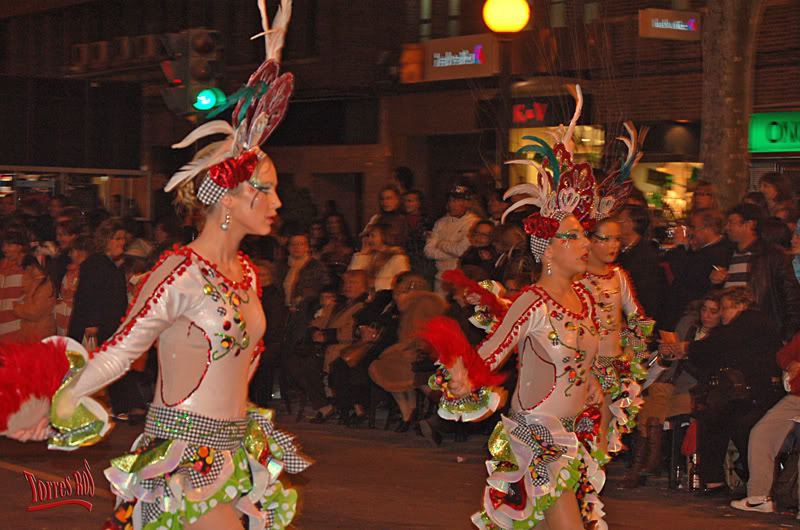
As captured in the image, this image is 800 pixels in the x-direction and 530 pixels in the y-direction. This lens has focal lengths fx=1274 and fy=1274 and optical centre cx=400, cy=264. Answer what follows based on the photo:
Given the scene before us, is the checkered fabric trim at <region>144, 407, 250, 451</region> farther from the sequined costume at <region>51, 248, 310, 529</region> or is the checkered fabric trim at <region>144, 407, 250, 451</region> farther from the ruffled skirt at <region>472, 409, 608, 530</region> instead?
the ruffled skirt at <region>472, 409, 608, 530</region>

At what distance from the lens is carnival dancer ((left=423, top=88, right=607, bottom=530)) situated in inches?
241

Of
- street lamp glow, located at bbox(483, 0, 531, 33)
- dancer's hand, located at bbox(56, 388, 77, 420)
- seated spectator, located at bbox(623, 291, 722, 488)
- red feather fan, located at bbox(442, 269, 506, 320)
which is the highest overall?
street lamp glow, located at bbox(483, 0, 531, 33)

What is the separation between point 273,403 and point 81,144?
1543cm

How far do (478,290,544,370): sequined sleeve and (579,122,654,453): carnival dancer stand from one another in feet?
5.72

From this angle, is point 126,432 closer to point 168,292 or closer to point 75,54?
point 168,292

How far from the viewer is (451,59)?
22000 mm

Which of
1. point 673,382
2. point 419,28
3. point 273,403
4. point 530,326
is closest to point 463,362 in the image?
point 530,326

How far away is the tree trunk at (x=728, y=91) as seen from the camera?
Result: 13828 mm

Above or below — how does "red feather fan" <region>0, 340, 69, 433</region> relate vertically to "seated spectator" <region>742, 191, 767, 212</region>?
below

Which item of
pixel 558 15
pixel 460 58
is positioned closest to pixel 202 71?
pixel 558 15

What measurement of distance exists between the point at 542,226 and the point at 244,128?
75.7 inches

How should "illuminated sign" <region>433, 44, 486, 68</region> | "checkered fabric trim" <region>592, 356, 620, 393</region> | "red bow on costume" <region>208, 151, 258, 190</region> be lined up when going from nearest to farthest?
"red bow on costume" <region>208, 151, 258, 190</region>, "checkered fabric trim" <region>592, 356, 620, 393</region>, "illuminated sign" <region>433, 44, 486, 68</region>

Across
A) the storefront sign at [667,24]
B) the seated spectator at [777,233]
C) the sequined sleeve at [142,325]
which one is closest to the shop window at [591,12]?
the storefront sign at [667,24]

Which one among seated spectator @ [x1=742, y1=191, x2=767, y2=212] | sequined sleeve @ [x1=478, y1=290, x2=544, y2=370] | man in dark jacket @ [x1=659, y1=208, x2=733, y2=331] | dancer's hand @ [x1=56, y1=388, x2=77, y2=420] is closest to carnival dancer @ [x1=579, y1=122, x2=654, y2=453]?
sequined sleeve @ [x1=478, y1=290, x2=544, y2=370]
